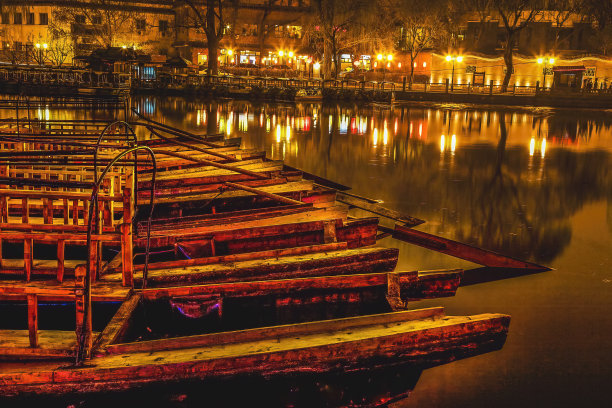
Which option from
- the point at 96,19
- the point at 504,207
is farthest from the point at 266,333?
the point at 96,19

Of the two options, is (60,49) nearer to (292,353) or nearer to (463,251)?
(463,251)

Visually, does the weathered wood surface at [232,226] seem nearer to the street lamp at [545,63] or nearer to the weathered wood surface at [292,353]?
the weathered wood surface at [292,353]

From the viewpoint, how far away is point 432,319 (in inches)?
240

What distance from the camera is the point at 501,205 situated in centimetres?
1392

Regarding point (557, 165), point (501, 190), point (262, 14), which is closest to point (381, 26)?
point (262, 14)

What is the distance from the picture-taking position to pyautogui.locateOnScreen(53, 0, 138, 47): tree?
63.5 meters

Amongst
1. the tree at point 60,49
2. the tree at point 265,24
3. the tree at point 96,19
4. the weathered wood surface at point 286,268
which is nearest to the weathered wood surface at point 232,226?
the weathered wood surface at point 286,268

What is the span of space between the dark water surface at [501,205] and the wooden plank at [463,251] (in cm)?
16

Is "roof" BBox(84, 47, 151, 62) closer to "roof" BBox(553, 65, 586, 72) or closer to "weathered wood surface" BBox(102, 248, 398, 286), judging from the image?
"weathered wood surface" BBox(102, 248, 398, 286)

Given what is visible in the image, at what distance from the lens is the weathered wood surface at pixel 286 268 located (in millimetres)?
6746

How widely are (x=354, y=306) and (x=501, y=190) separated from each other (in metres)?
9.96

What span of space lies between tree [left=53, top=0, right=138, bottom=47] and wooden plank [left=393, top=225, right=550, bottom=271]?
59591mm

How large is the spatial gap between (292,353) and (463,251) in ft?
16.7

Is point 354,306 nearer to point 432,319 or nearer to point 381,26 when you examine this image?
point 432,319
